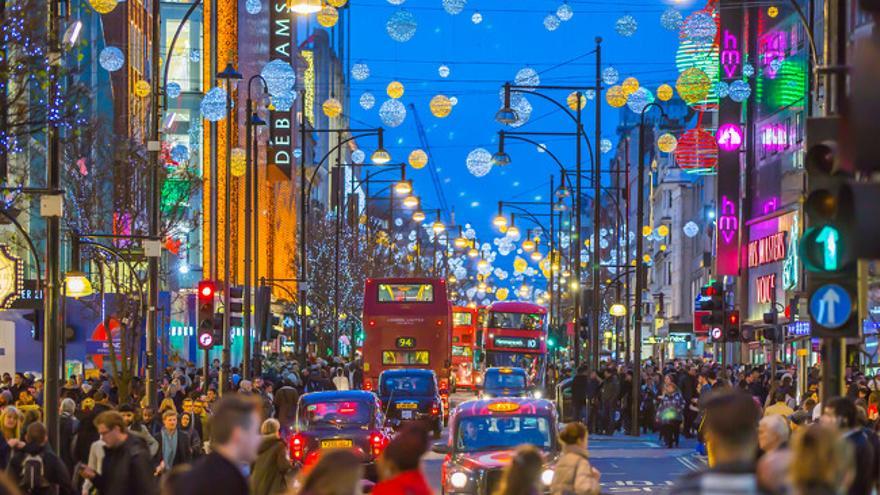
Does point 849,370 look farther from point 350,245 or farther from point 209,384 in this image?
point 350,245

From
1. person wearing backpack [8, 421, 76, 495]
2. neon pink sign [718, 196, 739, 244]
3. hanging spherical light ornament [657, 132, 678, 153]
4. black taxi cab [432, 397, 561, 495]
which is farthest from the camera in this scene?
neon pink sign [718, 196, 739, 244]

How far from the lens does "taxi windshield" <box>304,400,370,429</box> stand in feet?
88.1

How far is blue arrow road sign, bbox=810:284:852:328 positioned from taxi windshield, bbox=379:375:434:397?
2767cm

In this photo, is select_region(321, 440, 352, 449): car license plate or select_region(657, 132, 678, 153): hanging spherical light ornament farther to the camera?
select_region(657, 132, 678, 153): hanging spherical light ornament

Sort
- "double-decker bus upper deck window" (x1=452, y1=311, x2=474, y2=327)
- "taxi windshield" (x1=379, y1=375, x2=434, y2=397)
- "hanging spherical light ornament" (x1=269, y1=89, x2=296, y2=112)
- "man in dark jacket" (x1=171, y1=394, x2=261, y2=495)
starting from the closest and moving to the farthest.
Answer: "man in dark jacket" (x1=171, y1=394, x2=261, y2=495) < "taxi windshield" (x1=379, y1=375, x2=434, y2=397) < "hanging spherical light ornament" (x1=269, y1=89, x2=296, y2=112) < "double-decker bus upper deck window" (x1=452, y1=311, x2=474, y2=327)

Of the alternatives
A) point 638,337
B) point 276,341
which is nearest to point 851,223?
point 638,337

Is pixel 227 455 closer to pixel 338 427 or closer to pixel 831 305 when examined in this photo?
pixel 831 305

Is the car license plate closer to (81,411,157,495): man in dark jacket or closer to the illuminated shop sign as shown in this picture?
(81,411,157,495): man in dark jacket

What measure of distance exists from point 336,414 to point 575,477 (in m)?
13.1

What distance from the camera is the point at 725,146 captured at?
68.8 metres

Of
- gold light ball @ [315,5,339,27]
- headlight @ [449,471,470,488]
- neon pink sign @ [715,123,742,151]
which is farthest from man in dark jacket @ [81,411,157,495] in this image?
neon pink sign @ [715,123,742,151]

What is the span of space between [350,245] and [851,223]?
279 ft

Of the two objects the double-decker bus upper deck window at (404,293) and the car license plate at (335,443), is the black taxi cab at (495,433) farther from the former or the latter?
the double-decker bus upper deck window at (404,293)

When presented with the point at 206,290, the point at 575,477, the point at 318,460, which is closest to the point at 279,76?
the point at 206,290
